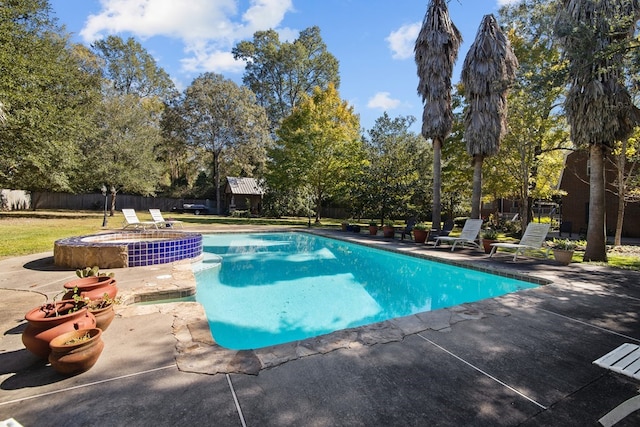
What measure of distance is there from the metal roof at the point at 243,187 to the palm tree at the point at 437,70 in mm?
22510

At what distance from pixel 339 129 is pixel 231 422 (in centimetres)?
2074

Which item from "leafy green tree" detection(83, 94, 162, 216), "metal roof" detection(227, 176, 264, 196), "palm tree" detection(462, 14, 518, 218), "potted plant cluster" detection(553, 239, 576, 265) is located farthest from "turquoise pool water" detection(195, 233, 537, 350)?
"metal roof" detection(227, 176, 264, 196)

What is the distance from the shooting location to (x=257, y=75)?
42844mm

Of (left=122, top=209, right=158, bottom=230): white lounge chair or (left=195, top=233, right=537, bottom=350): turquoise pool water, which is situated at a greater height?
(left=122, top=209, right=158, bottom=230): white lounge chair

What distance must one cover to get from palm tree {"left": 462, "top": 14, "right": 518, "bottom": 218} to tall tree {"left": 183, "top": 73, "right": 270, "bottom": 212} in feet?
81.9

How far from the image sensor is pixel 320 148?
2106 cm

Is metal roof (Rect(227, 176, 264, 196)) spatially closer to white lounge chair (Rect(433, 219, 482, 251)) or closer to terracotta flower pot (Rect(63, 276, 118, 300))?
white lounge chair (Rect(433, 219, 482, 251))

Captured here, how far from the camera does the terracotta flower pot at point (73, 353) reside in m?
2.75

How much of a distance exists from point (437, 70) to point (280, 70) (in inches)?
1255

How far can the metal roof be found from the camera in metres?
34.2

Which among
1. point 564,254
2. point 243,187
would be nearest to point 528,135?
point 564,254

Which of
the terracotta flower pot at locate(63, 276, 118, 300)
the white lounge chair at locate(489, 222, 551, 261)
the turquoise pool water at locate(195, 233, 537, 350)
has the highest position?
the white lounge chair at locate(489, 222, 551, 261)

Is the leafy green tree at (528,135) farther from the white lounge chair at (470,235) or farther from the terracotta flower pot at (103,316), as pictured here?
the terracotta flower pot at (103,316)

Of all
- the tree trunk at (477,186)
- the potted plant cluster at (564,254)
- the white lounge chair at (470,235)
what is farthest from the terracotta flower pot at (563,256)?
the tree trunk at (477,186)
